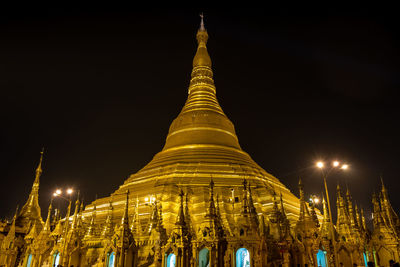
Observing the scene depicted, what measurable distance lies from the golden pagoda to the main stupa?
82mm

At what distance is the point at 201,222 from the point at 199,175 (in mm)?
7824

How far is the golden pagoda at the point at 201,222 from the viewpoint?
1378 cm

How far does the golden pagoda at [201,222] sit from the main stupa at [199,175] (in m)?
0.08

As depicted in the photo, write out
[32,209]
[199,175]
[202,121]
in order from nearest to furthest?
[199,175] < [32,209] < [202,121]

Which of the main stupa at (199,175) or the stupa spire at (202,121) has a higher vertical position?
the stupa spire at (202,121)

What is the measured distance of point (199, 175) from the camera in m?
25.2

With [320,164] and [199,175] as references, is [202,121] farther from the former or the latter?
[320,164]

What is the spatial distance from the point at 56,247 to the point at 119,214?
5982 mm

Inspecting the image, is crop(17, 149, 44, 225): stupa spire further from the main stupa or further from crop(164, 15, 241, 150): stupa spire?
crop(164, 15, 241, 150): stupa spire

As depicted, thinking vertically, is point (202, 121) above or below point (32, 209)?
above

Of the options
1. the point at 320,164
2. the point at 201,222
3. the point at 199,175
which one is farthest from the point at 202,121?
the point at 320,164

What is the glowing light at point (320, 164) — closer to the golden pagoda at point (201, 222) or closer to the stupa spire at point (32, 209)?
the golden pagoda at point (201, 222)

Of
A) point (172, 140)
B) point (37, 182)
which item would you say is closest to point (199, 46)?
point (172, 140)

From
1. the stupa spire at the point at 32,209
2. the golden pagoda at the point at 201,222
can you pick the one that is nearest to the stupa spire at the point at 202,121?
the golden pagoda at the point at 201,222
